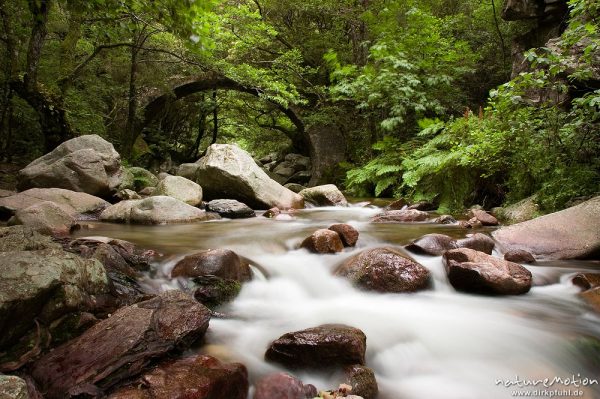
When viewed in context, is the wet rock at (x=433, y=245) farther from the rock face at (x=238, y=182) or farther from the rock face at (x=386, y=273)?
the rock face at (x=238, y=182)

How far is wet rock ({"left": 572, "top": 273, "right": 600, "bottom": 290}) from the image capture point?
3533mm

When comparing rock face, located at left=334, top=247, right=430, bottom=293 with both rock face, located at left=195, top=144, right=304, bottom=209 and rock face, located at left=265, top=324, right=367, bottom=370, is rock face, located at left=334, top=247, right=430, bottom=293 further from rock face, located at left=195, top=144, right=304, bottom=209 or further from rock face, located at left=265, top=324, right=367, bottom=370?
rock face, located at left=195, top=144, right=304, bottom=209

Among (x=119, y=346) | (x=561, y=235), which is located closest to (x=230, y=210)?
(x=561, y=235)

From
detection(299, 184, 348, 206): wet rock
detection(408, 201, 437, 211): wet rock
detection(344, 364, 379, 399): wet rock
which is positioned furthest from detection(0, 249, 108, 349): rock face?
detection(299, 184, 348, 206): wet rock

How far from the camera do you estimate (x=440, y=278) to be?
13.0 ft

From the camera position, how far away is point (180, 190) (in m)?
8.56

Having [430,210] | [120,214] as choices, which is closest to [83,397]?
[120,214]

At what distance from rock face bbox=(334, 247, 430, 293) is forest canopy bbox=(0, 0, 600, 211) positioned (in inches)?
101

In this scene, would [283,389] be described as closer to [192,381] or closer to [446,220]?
[192,381]

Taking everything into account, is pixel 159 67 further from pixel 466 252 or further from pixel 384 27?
pixel 466 252

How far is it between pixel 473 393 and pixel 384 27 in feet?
37.6

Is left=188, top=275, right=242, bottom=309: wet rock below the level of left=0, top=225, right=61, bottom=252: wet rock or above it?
below

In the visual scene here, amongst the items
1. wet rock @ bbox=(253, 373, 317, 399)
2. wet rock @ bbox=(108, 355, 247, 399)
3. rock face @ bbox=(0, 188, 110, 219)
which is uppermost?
rock face @ bbox=(0, 188, 110, 219)

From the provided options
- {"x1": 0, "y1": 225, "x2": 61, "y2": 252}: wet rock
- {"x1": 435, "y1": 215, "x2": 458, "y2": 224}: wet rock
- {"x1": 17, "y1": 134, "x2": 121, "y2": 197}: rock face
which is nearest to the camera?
{"x1": 0, "y1": 225, "x2": 61, "y2": 252}: wet rock
